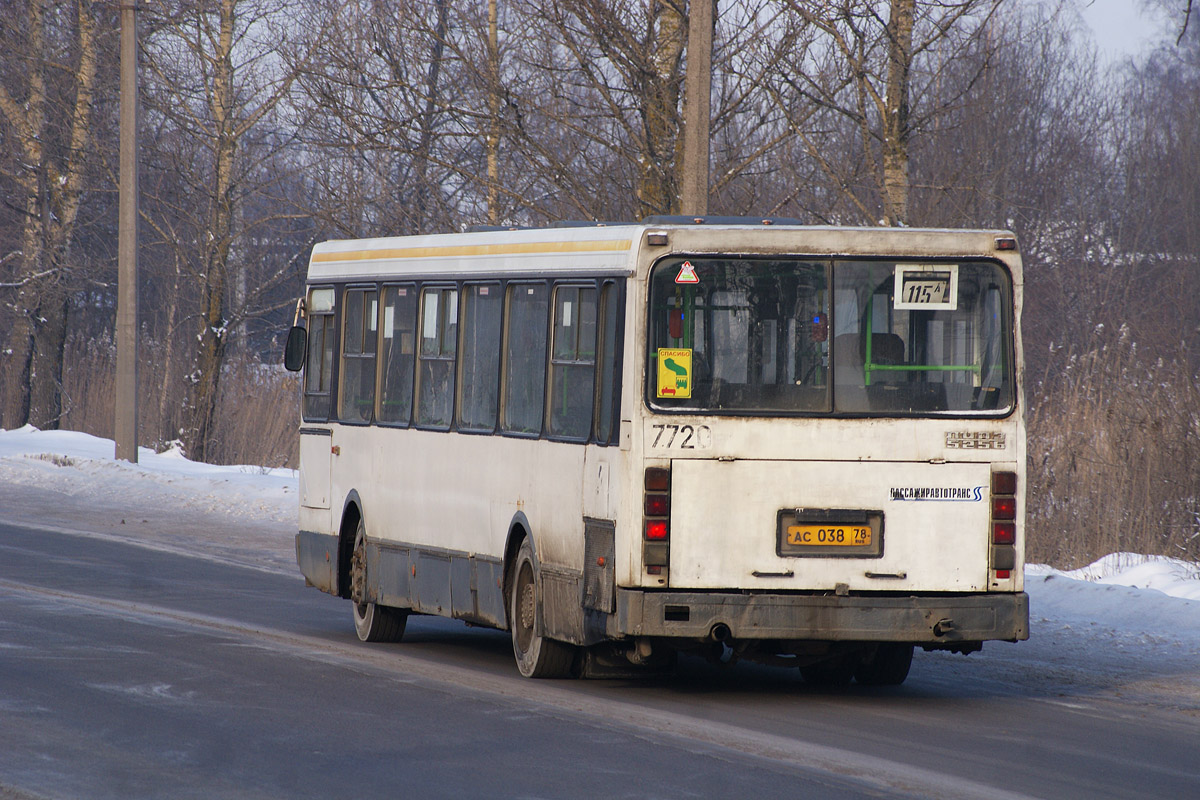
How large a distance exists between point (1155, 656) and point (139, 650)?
658 cm

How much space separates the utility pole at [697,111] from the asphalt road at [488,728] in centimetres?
554

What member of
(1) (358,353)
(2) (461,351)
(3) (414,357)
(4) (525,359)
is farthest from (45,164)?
(4) (525,359)

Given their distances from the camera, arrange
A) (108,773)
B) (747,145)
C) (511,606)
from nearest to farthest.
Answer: (108,773)
(511,606)
(747,145)

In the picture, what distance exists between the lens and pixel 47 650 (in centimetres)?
1071

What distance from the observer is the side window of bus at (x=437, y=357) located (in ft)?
37.6

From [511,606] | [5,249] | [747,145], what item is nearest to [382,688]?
[511,606]

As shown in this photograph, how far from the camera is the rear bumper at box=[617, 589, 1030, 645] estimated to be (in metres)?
8.94

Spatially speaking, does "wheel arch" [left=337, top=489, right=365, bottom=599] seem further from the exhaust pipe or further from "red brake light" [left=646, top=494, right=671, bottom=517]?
the exhaust pipe

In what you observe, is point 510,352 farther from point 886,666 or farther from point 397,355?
point 886,666

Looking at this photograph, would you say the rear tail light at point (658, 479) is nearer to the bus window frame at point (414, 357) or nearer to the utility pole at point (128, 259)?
the bus window frame at point (414, 357)

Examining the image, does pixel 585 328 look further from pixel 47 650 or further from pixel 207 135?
pixel 207 135

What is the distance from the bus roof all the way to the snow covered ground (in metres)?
2.72

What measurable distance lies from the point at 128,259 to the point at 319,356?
14.8 metres

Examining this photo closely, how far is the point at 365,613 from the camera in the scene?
1250cm
